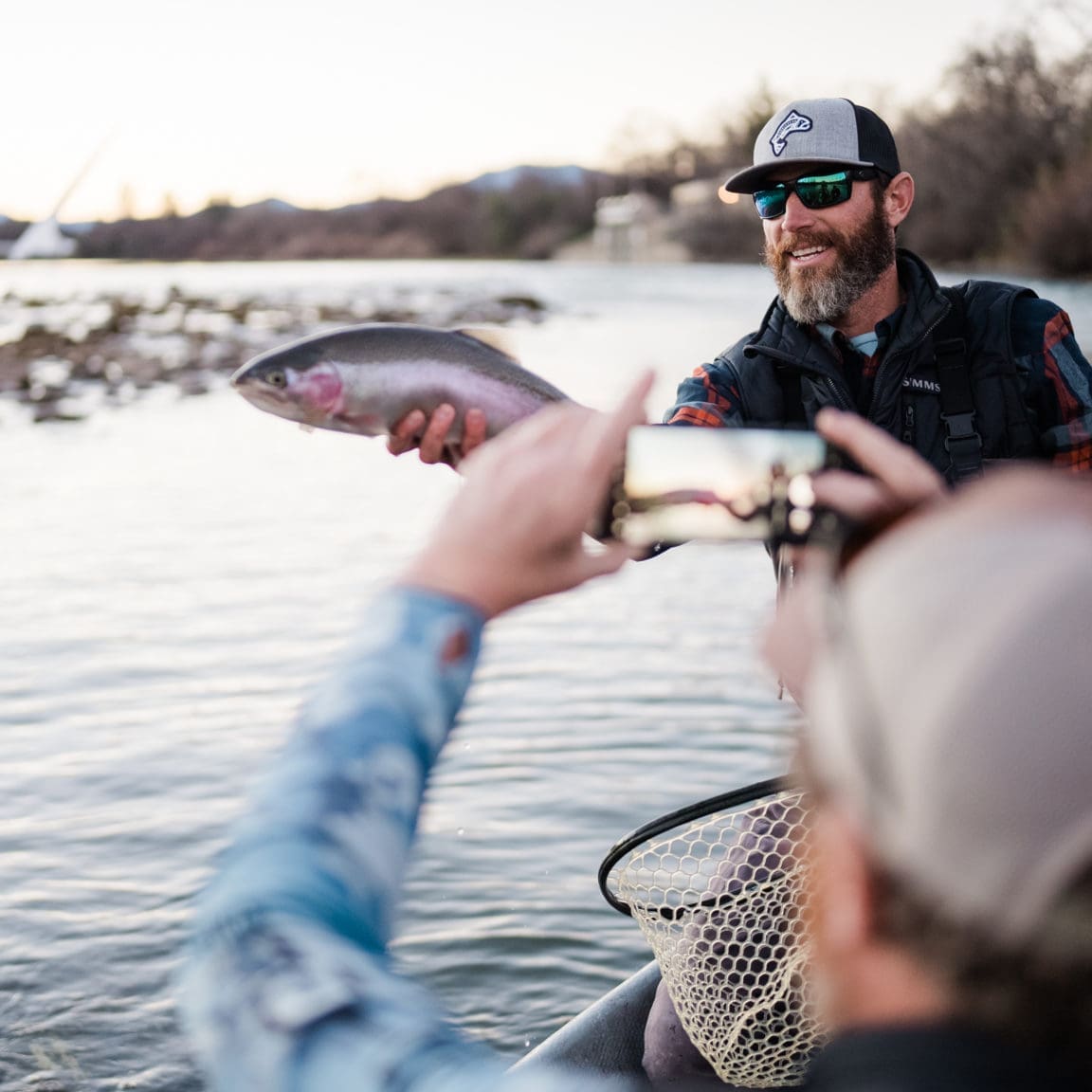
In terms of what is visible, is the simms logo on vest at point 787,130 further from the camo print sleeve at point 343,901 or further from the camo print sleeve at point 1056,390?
the camo print sleeve at point 343,901

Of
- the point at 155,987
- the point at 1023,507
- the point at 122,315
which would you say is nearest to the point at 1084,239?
the point at 122,315

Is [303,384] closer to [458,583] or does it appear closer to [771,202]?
[458,583]

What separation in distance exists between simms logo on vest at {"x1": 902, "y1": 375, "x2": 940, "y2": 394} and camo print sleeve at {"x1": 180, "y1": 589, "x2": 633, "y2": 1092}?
9.86ft

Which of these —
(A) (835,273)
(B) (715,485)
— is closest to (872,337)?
(A) (835,273)

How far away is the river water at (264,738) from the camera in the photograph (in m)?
6.25

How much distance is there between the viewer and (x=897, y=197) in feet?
14.4

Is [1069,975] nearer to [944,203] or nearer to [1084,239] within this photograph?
[1084,239]

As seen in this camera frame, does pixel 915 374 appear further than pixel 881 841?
Yes

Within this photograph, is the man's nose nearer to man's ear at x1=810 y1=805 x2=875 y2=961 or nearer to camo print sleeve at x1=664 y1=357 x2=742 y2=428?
camo print sleeve at x1=664 y1=357 x2=742 y2=428

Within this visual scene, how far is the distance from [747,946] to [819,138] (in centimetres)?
218

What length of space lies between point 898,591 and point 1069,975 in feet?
0.76

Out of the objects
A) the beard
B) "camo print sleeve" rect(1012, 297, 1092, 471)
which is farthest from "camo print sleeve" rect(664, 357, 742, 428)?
"camo print sleeve" rect(1012, 297, 1092, 471)

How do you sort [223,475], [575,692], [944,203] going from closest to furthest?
[575,692] → [223,475] → [944,203]

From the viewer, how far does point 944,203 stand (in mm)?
74875
